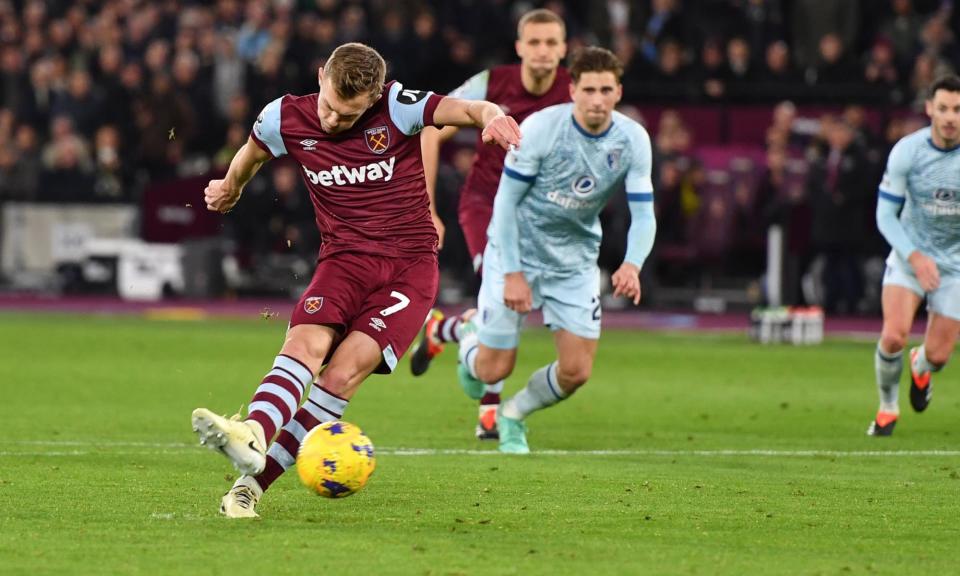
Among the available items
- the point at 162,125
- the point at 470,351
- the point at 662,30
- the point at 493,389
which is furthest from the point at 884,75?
the point at 470,351

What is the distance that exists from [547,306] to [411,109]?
2.77m

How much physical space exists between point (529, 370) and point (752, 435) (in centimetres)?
462

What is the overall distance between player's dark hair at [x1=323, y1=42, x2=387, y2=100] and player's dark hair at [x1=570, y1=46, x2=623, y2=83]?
7.94 ft

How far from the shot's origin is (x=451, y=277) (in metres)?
23.8

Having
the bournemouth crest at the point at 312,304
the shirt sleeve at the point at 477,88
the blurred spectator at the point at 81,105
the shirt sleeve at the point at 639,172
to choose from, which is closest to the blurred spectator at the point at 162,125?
the blurred spectator at the point at 81,105

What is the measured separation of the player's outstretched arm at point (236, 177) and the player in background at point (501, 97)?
2.79m

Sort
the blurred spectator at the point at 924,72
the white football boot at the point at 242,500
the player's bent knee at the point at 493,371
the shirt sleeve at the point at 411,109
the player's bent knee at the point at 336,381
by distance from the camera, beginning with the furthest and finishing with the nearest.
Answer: the blurred spectator at the point at 924,72 → the player's bent knee at the point at 493,371 → the shirt sleeve at the point at 411,109 → the player's bent knee at the point at 336,381 → the white football boot at the point at 242,500

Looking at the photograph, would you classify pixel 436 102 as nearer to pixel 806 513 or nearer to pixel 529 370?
pixel 806 513

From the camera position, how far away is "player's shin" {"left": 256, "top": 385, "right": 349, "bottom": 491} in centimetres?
773

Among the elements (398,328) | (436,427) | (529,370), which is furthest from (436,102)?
(529,370)

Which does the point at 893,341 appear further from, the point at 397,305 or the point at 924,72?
the point at 924,72

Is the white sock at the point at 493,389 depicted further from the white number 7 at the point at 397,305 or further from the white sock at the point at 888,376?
the white number 7 at the point at 397,305

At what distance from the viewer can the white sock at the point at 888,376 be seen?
1179 centimetres

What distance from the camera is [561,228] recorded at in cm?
1049
